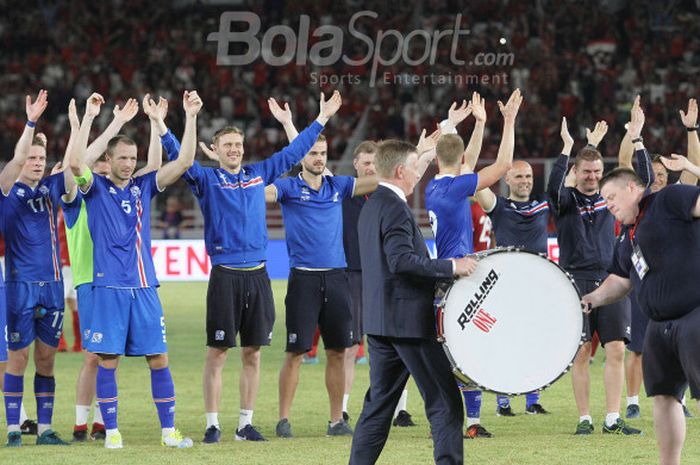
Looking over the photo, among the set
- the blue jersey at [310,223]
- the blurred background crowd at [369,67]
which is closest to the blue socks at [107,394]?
the blue jersey at [310,223]

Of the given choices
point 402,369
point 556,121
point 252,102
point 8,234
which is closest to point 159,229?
point 252,102

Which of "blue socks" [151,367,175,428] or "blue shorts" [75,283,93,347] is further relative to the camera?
"blue shorts" [75,283,93,347]

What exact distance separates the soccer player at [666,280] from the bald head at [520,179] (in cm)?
306

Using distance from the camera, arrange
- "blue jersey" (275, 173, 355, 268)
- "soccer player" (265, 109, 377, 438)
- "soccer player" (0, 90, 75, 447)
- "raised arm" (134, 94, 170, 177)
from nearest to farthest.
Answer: "raised arm" (134, 94, 170, 177)
"soccer player" (0, 90, 75, 447)
"soccer player" (265, 109, 377, 438)
"blue jersey" (275, 173, 355, 268)

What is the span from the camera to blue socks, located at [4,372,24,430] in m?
9.83

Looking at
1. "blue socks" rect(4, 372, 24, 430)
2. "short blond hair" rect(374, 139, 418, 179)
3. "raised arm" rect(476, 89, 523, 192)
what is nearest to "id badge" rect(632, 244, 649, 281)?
"short blond hair" rect(374, 139, 418, 179)

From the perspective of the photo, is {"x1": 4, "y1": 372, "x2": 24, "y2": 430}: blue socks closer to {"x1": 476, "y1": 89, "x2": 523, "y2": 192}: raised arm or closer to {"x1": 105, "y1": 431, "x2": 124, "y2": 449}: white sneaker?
{"x1": 105, "y1": 431, "x2": 124, "y2": 449}: white sneaker

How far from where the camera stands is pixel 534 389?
7.26 m

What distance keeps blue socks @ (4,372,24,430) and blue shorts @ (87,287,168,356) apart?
0.96 metres

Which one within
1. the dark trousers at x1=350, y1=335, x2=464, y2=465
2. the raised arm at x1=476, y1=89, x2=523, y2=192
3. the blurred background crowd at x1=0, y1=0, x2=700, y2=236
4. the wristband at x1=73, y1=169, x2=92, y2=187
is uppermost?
the blurred background crowd at x1=0, y1=0, x2=700, y2=236

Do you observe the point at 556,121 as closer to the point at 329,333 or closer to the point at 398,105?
the point at 398,105

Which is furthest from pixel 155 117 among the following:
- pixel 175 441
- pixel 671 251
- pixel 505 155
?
pixel 671 251

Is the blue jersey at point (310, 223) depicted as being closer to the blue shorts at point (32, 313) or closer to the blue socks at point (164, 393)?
the blue socks at point (164, 393)

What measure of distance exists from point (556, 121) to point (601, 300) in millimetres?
22253
